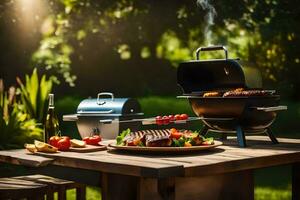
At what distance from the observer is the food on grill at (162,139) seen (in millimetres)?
3660

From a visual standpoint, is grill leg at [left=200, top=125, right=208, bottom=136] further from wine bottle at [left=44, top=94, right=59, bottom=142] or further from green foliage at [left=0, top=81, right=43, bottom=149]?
green foliage at [left=0, top=81, right=43, bottom=149]

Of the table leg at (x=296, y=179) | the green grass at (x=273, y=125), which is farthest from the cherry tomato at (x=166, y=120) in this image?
the green grass at (x=273, y=125)

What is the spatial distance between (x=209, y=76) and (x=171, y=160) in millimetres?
1587

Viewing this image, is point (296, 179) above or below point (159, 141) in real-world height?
below

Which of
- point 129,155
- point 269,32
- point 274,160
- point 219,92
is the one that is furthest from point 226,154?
point 269,32

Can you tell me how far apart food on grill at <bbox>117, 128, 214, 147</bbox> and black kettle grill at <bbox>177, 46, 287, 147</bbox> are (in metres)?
0.43

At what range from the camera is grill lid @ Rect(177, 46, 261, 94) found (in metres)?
4.62

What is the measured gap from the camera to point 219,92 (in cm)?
457

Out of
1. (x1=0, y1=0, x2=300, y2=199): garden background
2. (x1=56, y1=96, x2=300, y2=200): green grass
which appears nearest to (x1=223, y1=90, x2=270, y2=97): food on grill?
(x1=56, y1=96, x2=300, y2=200): green grass

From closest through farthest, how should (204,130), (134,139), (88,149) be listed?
(134,139)
(88,149)
(204,130)

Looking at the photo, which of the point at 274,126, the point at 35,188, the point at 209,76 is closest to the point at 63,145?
the point at 35,188

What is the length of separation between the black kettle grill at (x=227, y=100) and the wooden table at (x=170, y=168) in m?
0.16

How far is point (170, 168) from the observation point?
10.1 ft

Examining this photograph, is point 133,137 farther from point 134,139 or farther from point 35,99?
point 35,99
